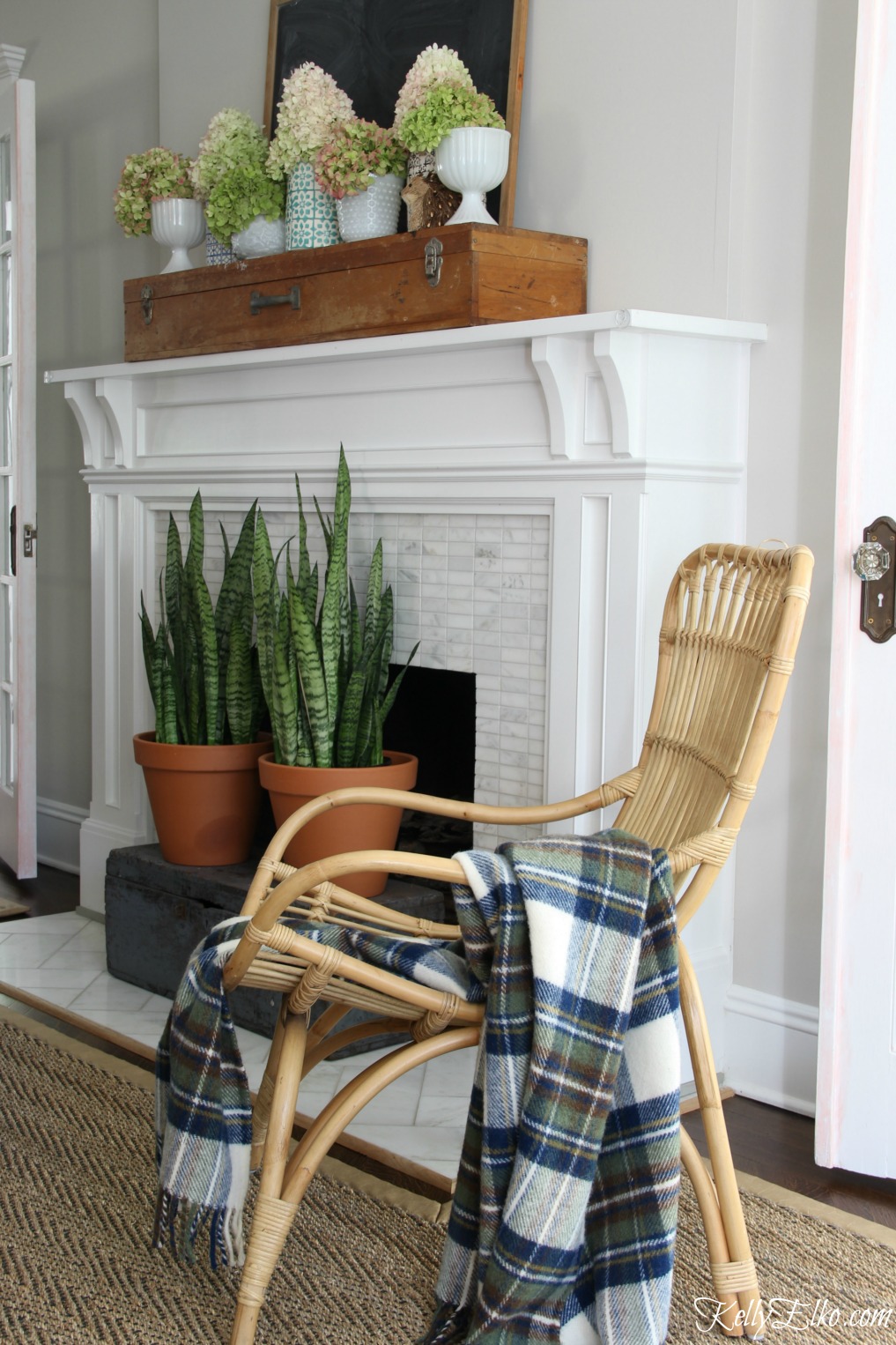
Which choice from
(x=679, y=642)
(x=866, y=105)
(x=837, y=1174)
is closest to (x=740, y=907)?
(x=837, y=1174)

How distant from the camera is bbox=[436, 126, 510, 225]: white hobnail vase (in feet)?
8.21

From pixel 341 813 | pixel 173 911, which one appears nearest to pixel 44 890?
pixel 173 911

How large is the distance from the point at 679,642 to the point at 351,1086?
83 cm

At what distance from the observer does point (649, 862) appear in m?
1.58

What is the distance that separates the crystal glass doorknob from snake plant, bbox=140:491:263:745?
1347mm

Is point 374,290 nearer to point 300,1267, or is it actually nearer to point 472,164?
point 472,164

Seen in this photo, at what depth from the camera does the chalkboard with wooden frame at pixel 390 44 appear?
2656 millimetres

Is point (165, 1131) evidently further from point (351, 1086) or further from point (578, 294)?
point (578, 294)

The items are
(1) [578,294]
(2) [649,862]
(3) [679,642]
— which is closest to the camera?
(2) [649,862]

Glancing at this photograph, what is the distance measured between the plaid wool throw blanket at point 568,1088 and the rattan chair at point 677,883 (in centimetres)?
8

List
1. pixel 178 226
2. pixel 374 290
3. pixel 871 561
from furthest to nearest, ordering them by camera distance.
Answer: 1. pixel 178 226
2. pixel 374 290
3. pixel 871 561

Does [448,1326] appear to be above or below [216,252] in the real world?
below

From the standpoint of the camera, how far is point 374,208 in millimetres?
2738

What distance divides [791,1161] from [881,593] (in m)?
0.94
